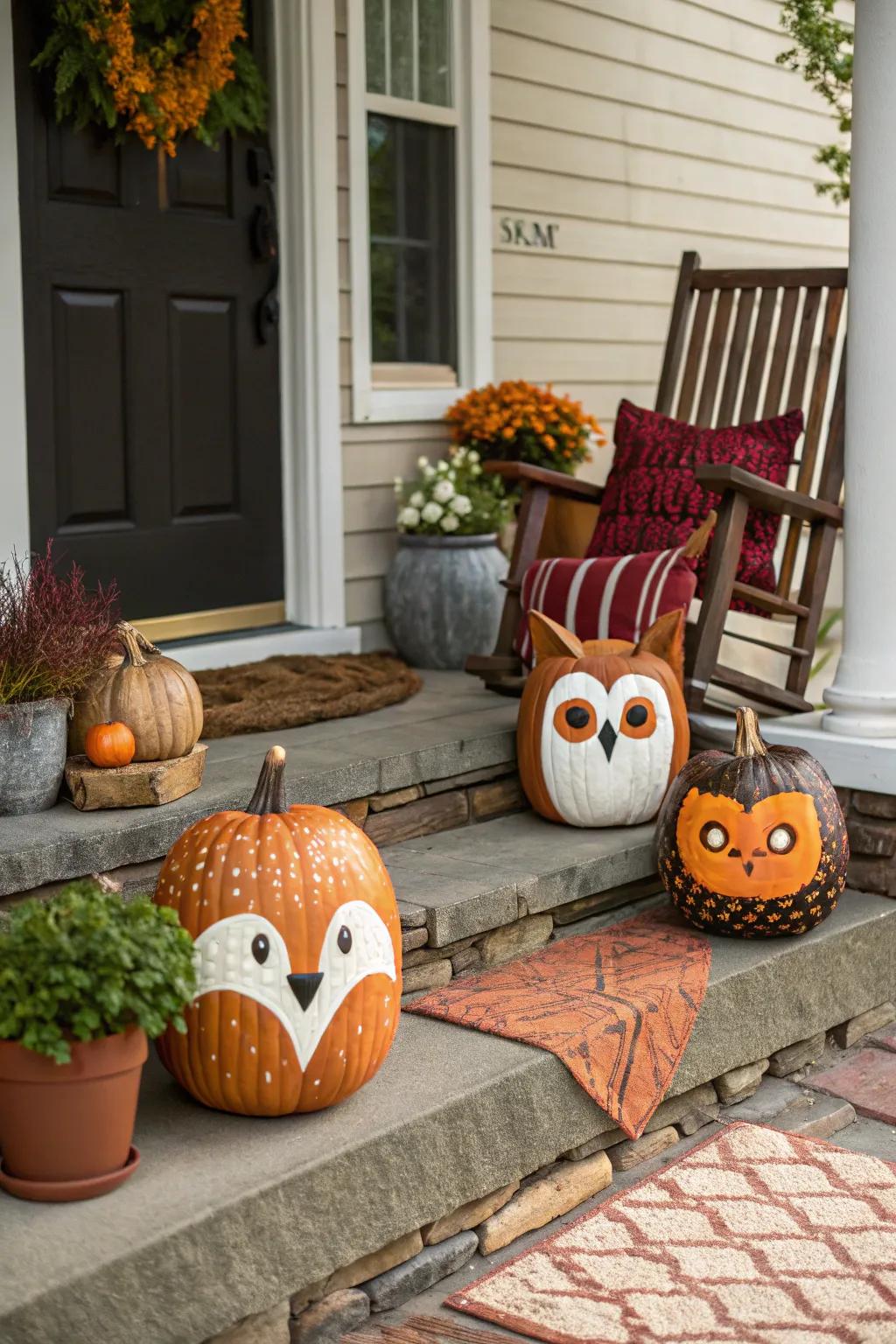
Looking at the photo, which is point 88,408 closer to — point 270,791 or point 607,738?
point 607,738

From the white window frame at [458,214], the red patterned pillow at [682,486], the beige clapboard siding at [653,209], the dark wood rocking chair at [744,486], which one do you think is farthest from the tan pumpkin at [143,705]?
the beige clapboard siding at [653,209]

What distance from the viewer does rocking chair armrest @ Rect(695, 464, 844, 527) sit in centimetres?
341

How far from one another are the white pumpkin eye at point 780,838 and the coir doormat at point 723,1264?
0.56 metres

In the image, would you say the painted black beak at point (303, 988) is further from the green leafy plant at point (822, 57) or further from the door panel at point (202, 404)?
the green leafy plant at point (822, 57)

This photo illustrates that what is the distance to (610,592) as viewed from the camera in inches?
140

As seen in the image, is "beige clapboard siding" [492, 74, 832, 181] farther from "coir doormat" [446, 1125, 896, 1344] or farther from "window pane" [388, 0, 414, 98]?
"coir doormat" [446, 1125, 896, 1344]

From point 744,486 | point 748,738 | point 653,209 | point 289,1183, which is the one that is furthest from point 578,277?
point 289,1183

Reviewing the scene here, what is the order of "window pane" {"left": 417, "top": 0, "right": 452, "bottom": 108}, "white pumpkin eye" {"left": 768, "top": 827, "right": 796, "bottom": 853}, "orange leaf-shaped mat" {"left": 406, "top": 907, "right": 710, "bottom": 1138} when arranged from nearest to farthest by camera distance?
"orange leaf-shaped mat" {"left": 406, "top": 907, "right": 710, "bottom": 1138} < "white pumpkin eye" {"left": 768, "top": 827, "right": 796, "bottom": 853} < "window pane" {"left": 417, "top": 0, "right": 452, "bottom": 108}

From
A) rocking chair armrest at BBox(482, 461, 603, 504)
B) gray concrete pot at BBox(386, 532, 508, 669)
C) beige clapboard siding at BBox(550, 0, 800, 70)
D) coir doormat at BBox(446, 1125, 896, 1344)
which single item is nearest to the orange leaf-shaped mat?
coir doormat at BBox(446, 1125, 896, 1344)

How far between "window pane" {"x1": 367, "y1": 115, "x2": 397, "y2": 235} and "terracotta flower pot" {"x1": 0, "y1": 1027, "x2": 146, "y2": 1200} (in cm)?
302

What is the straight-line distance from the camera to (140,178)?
12.5ft

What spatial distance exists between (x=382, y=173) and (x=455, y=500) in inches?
37.6

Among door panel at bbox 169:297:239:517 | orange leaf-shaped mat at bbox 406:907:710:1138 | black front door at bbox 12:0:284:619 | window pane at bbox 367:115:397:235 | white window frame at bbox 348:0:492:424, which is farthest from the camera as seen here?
window pane at bbox 367:115:397:235

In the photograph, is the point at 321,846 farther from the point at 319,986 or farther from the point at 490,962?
the point at 490,962
